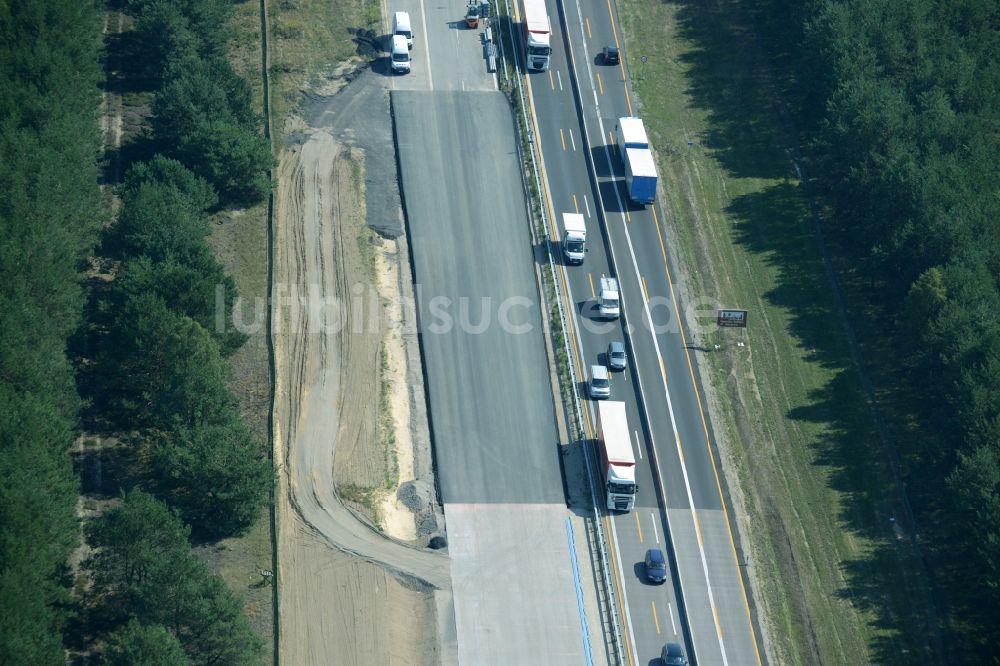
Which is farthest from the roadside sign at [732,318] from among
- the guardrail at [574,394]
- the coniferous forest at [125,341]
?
the coniferous forest at [125,341]

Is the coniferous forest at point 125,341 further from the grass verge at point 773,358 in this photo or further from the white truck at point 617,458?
the grass verge at point 773,358

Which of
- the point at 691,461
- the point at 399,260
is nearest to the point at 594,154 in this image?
the point at 399,260

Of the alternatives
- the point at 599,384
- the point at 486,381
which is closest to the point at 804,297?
the point at 599,384

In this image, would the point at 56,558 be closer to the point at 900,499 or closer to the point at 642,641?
the point at 642,641

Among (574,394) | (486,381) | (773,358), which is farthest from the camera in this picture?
(773,358)

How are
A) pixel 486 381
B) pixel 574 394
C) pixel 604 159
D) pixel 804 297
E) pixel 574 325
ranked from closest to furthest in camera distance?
pixel 574 394, pixel 486 381, pixel 574 325, pixel 804 297, pixel 604 159

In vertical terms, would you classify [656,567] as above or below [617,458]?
below

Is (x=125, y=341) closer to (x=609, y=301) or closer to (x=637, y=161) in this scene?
(x=609, y=301)
